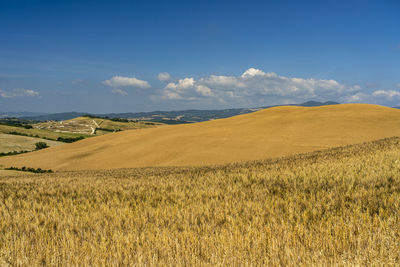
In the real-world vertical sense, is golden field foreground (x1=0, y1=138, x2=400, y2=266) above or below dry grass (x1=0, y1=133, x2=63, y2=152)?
above

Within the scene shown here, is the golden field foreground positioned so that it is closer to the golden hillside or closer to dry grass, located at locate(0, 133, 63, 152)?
the golden hillside

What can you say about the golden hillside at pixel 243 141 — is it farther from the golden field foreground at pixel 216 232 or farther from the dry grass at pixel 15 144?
the dry grass at pixel 15 144

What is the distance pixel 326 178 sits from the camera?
9.11 meters

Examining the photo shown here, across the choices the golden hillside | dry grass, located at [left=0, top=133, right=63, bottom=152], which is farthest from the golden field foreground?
dry grass, located at [left=0, top=133, right=63, bottom=152]

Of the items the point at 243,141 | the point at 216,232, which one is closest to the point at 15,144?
the point at 243,141

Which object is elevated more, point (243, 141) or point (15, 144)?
point (243, 141)

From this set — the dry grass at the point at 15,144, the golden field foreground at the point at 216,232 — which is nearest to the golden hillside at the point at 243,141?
the golden field foreground at the point at 216,232

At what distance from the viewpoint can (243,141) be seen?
43.2 meters

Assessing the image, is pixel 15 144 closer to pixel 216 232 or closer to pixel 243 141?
pixel 243 141

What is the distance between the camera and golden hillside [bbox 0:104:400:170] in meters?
37.3

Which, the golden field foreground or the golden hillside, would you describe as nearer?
the golden field foreground

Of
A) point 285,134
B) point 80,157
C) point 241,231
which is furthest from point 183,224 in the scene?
point 80,157

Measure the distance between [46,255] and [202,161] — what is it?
103 ft

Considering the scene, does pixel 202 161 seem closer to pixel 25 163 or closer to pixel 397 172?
pixel 397 172
